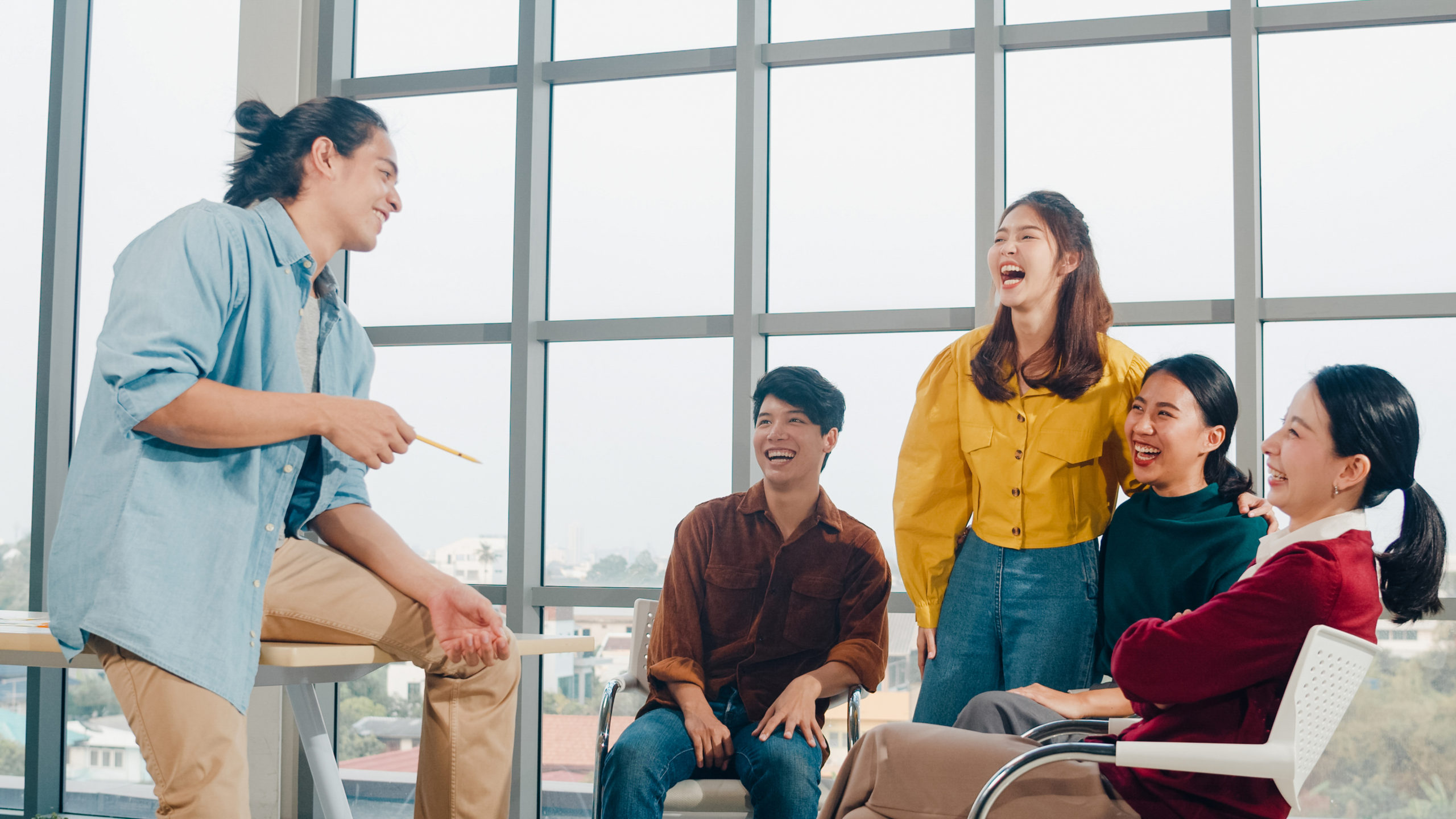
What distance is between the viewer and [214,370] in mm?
1702

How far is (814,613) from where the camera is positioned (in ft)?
8.07

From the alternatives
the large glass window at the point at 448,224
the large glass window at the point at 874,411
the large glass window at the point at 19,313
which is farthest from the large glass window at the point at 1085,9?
the large glass window at the point at 19,313

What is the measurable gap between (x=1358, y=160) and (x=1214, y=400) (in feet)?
4.69

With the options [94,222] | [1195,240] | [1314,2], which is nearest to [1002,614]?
[1195,240]

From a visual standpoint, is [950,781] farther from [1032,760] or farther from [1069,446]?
[1069,446]

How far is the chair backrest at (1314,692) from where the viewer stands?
1381 mm

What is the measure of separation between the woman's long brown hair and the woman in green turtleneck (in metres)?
0.15

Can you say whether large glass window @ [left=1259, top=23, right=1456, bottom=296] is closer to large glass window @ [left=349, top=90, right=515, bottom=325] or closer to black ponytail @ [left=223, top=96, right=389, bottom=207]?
large glass window @ [left=349, top=90, right=515, bottom=325]

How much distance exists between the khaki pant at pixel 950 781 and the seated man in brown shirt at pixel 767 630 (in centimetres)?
56

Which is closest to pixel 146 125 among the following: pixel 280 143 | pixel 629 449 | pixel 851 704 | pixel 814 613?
pixel 629 449

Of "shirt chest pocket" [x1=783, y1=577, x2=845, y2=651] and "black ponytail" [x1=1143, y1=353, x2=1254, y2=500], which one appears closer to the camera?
"black ponytail" [x1=1143, y1=353, x2=1254, y2=500]

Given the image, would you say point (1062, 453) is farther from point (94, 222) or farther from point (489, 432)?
point (94, 222)

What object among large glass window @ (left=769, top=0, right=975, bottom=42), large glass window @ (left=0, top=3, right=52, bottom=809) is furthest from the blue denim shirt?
large glass window @ (left=0, top=3, right=52, bottom=809)

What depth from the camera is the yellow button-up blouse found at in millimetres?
2201
